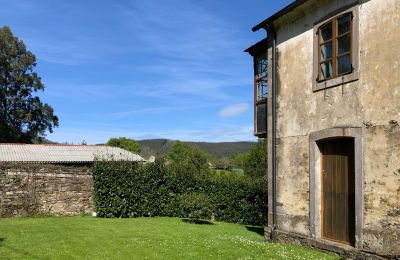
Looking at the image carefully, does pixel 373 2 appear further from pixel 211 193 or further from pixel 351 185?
pixel 211 193

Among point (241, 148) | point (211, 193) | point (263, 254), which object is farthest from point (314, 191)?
point (241, 148)

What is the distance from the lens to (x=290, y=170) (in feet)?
38.4

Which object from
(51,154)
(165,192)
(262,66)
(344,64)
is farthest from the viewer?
(51,154)

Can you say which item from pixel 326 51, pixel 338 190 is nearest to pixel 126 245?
pixel 338 190

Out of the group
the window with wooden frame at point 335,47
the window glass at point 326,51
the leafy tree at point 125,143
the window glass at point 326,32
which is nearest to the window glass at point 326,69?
the window with wooden frame at point 335,47

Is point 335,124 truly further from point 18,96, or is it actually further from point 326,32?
point 18,96

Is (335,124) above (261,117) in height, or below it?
below

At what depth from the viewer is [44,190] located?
1872cm

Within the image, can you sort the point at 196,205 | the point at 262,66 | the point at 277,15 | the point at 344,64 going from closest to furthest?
the point at 344,64, the point at 277,15, the point at 262,66, the point at 196,205

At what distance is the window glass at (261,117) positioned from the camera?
44.4ft

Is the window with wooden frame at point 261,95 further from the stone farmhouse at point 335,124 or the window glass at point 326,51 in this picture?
the window glass at point 326,51

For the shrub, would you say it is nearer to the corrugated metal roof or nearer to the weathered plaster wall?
the weathered plaster wall

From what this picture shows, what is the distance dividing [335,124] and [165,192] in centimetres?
1185

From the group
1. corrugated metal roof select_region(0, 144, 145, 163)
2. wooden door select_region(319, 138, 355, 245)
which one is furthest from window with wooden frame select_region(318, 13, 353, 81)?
corrugated metal roof select_region(0, 144, 145, 163)
